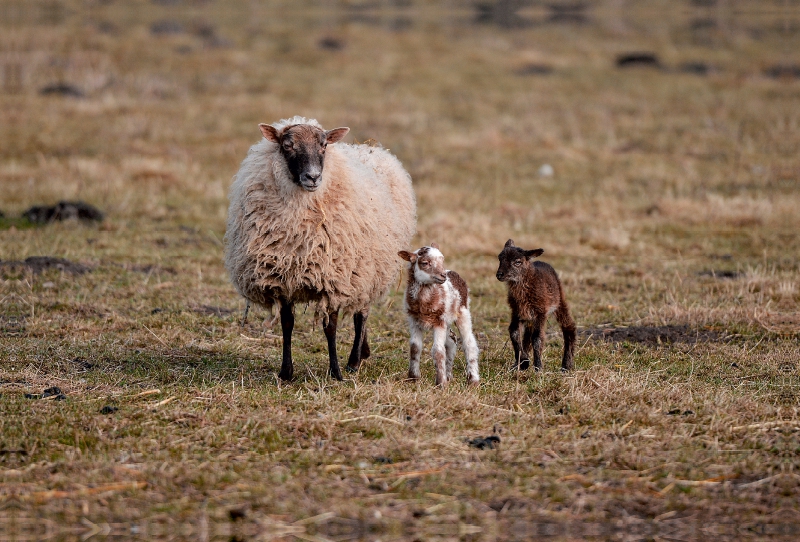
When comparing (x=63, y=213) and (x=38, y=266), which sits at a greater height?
(x=63, y=213)

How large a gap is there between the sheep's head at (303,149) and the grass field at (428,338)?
53.1 inches

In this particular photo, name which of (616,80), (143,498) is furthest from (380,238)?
(616,80)

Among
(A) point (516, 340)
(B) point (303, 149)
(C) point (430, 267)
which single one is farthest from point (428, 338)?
(B) point (303, 149)

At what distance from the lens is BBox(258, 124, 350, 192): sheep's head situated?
7430mm

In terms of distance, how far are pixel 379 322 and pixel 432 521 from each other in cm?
528

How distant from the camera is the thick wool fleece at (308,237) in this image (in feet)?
24.9

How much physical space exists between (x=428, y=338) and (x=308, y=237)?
257 centimetres

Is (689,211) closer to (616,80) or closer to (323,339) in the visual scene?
(323,339)

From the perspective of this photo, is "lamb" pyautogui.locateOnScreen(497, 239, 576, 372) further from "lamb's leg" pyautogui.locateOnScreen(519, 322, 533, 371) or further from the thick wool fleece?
the thick wool fleece

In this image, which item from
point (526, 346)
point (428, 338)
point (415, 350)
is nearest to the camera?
point (415, 350)

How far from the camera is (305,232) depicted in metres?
A: 7.62

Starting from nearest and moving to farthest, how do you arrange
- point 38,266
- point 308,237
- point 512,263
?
point 308,237 < point 512,263 < point 38,266

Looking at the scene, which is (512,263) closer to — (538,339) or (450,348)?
(538,339)

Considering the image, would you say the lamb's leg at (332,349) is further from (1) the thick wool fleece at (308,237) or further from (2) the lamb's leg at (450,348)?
(2) the lamb's leg at (450,348)
